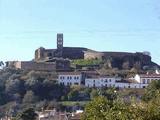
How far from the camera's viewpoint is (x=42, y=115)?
39.5 metres

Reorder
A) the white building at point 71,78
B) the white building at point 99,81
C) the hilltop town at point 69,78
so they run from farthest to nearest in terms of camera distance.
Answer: the white building at point 71,78
the white building at point 99,81
the hilltop town at point 69,78

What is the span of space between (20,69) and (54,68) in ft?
12.3

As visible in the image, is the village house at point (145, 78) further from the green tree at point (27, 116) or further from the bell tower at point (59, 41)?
the green tree at point (27, 116)

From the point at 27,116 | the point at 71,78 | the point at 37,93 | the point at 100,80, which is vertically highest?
the point at 71,78

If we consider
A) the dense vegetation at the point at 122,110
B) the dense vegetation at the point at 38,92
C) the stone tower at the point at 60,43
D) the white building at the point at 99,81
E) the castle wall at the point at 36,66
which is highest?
the stone tower at the point at 60,43

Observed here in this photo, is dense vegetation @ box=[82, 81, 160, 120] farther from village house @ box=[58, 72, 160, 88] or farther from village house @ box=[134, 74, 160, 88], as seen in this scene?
village house @ box=[134, 74, 160, 88]

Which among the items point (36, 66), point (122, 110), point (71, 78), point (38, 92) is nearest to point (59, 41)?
point (36, 66)

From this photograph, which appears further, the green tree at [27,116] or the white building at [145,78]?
the white building at [145,78]

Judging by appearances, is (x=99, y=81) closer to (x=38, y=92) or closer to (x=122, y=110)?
(x=38, y=92)

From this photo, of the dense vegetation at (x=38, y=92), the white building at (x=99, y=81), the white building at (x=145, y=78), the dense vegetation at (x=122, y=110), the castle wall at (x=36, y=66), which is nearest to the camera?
the dense vegetation at (x=122, y=110)

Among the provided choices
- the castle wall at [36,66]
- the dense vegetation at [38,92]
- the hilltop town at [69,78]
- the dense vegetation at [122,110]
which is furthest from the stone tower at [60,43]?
the dense vegetation at [122,110]

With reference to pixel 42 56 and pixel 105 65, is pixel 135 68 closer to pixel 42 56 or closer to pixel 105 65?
pixel 105 65

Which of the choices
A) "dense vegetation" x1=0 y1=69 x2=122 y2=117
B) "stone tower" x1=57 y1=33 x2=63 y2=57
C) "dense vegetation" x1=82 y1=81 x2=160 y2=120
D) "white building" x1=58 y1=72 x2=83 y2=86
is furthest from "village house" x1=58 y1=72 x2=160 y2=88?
"dense vegetation" x1=82 y1=81 x2=160 y2=120

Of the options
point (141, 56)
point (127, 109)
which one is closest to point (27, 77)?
point (141, 56)
